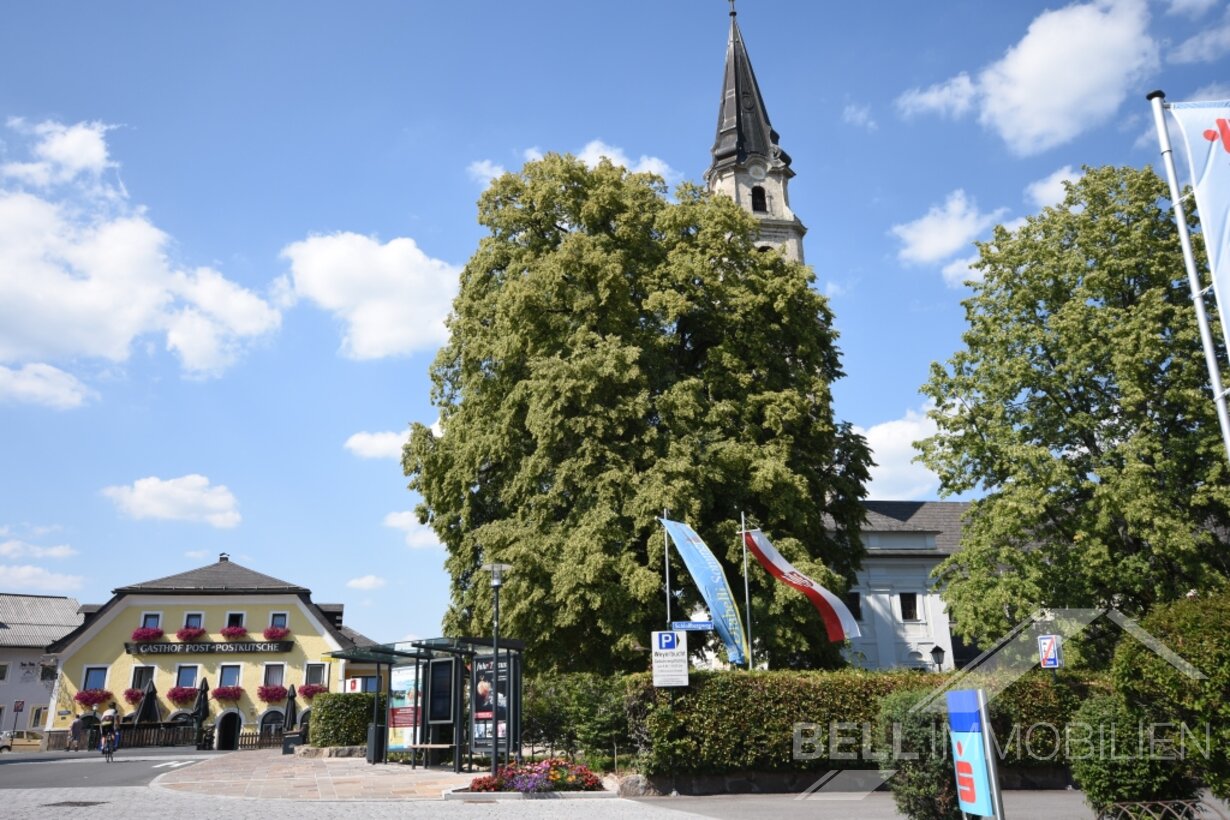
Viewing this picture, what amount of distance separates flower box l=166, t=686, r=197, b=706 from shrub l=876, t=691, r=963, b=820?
139 ft

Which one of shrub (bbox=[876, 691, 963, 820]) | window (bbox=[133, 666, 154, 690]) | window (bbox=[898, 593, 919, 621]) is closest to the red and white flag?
shrub (bbox=[876, 691, 963, 820])

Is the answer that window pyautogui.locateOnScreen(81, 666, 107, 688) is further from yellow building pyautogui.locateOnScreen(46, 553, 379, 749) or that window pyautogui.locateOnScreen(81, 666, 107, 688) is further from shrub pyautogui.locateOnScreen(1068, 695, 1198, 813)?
shrub pyautogui.locateOnScreen(1068, 695, 1198, 813)

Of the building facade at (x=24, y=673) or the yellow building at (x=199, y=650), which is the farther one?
the building facade at (x=24, y=673)

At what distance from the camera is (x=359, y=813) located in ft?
42.6

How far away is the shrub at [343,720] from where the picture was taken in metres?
27.5

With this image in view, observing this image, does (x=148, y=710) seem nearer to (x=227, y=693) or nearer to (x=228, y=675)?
(x=227, y=693)

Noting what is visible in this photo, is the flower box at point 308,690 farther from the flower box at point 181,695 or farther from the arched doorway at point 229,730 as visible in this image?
the arched doorway at point 229,730

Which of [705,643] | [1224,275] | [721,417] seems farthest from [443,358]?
[1224,275]

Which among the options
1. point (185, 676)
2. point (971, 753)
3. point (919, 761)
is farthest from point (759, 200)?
point (971, 753)

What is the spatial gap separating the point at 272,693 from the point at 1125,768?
42813mm

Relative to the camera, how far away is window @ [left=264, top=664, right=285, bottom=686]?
152 ft

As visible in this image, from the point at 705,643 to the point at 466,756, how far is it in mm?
6814

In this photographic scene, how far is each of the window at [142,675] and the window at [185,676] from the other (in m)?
1.16

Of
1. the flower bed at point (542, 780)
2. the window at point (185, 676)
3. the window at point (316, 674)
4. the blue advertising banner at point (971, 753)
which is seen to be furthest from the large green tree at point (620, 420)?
the window at point (185, 676)
